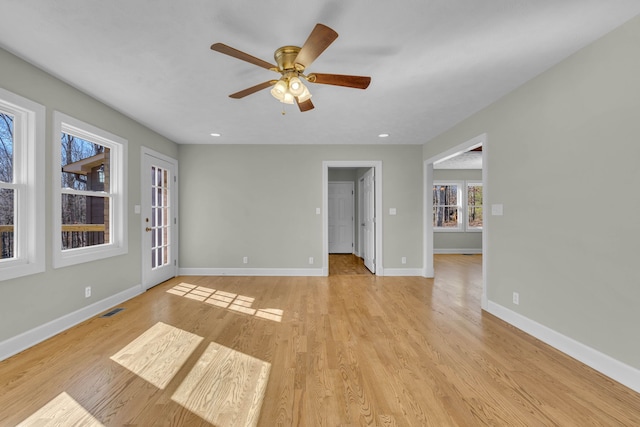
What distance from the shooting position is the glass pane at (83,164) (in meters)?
2.84

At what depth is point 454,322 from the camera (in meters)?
2.89

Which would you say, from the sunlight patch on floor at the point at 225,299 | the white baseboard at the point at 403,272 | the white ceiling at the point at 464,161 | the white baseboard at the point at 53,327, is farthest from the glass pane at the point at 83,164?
the white ceiling at the point at 464,161

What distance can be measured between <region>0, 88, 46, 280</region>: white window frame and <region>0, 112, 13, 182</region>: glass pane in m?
0.02

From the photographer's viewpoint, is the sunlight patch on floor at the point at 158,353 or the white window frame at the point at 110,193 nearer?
the sunlight patch on floor at the point at 158,353

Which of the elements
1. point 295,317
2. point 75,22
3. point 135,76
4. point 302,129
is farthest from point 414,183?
point 75,22

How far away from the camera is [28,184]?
7.77ft

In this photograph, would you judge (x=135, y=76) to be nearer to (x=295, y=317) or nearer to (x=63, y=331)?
(x=63, y=331)

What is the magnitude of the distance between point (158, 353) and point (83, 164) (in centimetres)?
239

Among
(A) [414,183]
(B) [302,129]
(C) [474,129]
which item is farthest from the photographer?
(A) [414,183]

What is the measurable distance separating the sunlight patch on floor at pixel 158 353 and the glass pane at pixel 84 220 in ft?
4.51

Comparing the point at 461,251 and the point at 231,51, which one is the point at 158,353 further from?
the point at 461,251

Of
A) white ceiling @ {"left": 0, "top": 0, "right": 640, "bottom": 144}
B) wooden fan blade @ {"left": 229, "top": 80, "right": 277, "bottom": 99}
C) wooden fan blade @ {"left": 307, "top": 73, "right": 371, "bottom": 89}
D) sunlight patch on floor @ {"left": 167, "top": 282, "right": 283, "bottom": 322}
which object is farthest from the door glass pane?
wooden fan blade @ {"left": 307, "top": 73, "right": 371, "bottom": 89}

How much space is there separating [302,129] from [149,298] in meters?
3.23

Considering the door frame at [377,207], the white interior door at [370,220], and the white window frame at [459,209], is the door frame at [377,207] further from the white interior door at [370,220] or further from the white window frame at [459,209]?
the white window frame at [459,209]
